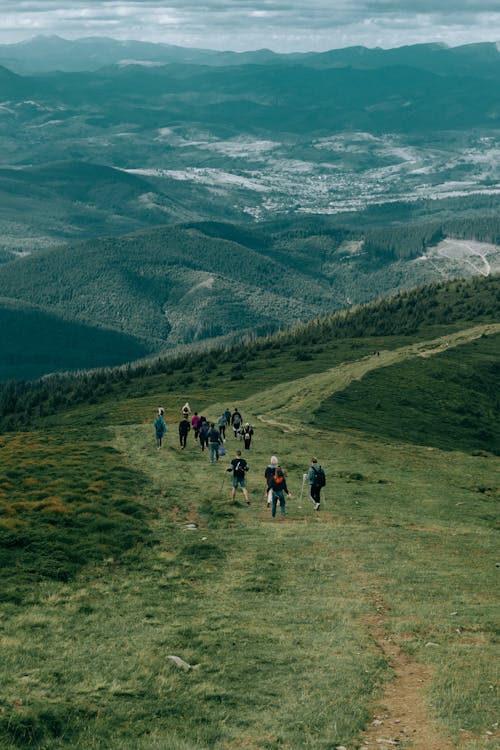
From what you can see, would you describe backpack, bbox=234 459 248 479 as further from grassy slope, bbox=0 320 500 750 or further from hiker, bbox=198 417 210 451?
hiker, bbox=198 417 210 451

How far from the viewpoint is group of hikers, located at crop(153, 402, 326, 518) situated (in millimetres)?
49312

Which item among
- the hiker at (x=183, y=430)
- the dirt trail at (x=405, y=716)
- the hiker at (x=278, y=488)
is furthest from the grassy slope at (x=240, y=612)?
the hiker at (x=183, y=430)

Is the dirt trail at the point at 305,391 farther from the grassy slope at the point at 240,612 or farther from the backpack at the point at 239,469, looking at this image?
the backpack at the point at 239,469

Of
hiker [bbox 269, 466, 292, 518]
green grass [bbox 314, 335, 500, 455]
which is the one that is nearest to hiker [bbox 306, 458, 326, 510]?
hiker [bbox 269, 466, 292, 518]

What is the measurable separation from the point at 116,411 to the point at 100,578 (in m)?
85.2

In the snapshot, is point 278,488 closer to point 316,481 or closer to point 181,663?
point 316,481

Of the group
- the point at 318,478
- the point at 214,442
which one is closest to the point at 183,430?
the point at 214,442

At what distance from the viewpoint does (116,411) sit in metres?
121

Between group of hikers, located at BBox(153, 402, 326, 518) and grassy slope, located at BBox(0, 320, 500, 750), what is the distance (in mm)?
1206

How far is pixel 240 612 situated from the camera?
32469 mm

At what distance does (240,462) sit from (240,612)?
19.7 metres

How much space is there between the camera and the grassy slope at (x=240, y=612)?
2319 centimetres

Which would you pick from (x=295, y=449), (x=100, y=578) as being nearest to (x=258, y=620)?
(x=100, y=578)

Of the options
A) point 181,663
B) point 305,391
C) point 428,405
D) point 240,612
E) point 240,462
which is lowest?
point 428,405
